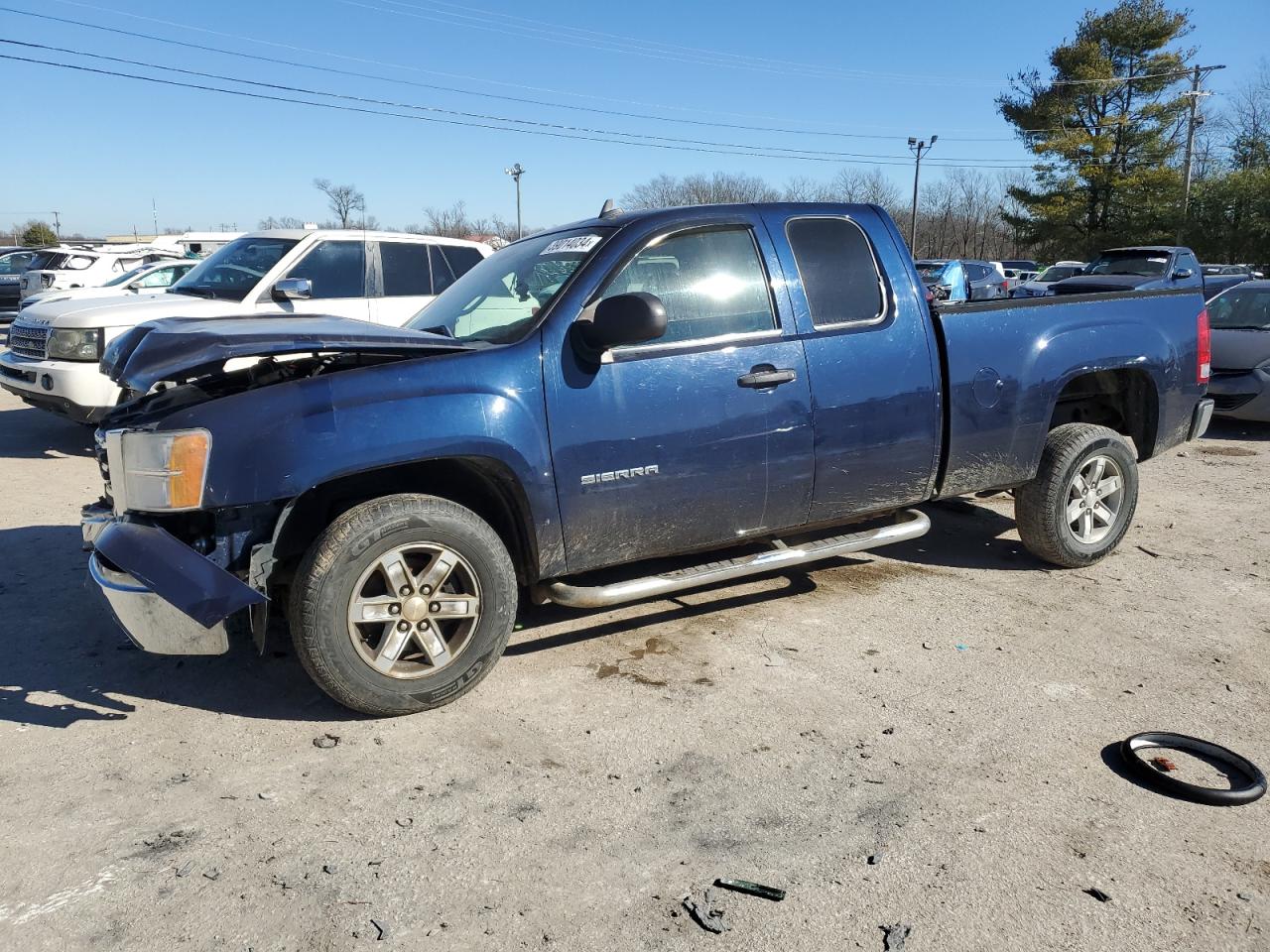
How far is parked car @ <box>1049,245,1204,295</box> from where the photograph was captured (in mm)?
15975

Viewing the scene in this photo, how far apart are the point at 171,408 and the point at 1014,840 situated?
10.6ft

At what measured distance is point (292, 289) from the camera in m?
7.64

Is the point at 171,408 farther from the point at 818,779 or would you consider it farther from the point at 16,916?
the point at 818,779

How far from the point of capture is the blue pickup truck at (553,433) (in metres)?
3.31

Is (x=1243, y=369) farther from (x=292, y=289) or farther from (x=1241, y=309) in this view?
(x=292, y=289)

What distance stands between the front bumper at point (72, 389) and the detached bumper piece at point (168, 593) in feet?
16.4

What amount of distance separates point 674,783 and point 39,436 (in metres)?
8.64

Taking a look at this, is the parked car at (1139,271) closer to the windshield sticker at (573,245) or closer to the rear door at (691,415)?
the rear door at (691,415)

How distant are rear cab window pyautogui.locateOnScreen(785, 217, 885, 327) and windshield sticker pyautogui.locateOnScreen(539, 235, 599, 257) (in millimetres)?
936

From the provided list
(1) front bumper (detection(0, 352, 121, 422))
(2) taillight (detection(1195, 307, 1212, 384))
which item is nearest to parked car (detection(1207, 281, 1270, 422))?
(2) taillight (detection(1195, 307, 1212, 384))

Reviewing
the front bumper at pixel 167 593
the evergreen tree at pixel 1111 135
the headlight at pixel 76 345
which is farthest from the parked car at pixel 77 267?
the evergreen tree at pixel 1111 135

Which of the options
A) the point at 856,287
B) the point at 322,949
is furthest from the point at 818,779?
the point at 856,287

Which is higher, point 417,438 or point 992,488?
point 417,438

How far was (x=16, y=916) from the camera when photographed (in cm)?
247
